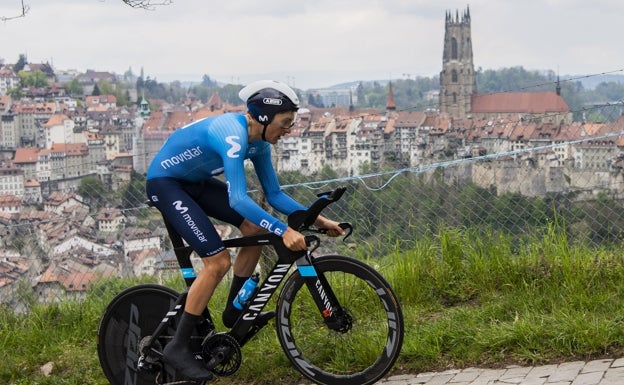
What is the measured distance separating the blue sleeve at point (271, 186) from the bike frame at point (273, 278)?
0.19m

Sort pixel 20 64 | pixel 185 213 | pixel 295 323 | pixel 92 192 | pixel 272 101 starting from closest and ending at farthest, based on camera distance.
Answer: pixel 272 101, pixel 185 213, pixel 295 323, pixel 92 192, pixel 20 64

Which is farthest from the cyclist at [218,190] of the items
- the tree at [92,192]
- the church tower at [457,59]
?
the church tower at [457,59]

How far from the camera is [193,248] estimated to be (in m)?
4.61

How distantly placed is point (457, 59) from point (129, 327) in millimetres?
146662

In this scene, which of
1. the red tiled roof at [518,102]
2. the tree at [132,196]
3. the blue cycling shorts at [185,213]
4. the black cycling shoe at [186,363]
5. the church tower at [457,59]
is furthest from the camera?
the church tower at [457,59]

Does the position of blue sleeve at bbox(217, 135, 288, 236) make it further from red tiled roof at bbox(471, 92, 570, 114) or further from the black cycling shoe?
red tiled roof at bbox(471, 92, 570, 114)

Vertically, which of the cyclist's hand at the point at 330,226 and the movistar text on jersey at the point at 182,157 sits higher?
the movistar text on jersey at the point at 182,157

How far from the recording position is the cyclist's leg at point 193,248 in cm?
459

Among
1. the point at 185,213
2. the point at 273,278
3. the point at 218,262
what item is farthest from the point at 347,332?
the point at 185,213

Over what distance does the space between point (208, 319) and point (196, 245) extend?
0.45 metres

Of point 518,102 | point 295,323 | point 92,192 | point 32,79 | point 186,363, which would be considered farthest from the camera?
point 32,79

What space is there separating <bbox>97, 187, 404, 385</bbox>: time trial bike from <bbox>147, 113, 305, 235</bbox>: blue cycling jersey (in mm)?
218

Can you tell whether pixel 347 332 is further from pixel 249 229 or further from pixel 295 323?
pixel 249 229

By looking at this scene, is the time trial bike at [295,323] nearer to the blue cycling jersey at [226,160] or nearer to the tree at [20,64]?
the blue cycling jersey at [226,160]
